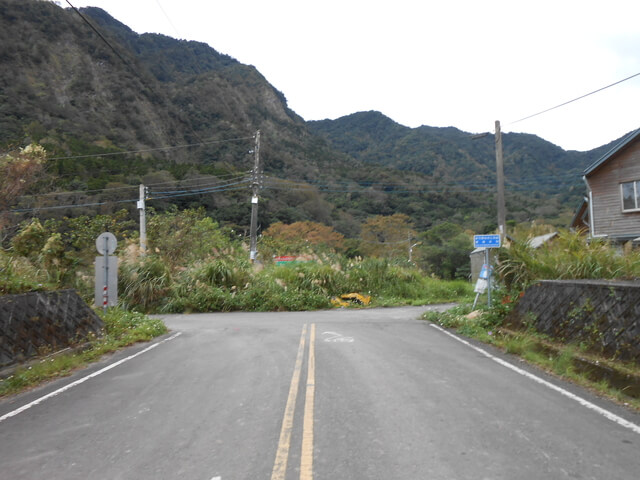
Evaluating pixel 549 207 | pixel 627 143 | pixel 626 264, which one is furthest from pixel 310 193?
pixel 626 264

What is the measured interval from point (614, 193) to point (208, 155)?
61.7m

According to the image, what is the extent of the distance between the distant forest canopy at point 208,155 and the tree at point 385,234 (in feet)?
15.5

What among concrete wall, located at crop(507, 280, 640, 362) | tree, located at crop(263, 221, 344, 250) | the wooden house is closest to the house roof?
the wooden house

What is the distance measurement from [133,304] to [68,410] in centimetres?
1311

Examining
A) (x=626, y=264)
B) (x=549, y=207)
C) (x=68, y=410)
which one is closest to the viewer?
(x=68, y=410)

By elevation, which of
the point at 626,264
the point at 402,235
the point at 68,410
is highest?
the point at 402,235

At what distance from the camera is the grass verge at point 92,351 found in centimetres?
727

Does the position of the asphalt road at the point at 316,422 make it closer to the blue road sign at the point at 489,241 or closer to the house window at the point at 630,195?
the blue road sign at the point at 489,241

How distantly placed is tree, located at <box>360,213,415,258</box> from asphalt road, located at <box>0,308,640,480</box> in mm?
47524

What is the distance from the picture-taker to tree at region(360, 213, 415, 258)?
5634cm

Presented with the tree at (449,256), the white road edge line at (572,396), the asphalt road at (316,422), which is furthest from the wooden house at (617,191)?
the tree at (449,256)

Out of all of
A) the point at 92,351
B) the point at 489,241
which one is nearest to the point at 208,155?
the point at 489,241

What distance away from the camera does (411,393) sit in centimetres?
626

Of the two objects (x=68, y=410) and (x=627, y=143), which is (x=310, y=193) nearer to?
(x=627, y=143)
